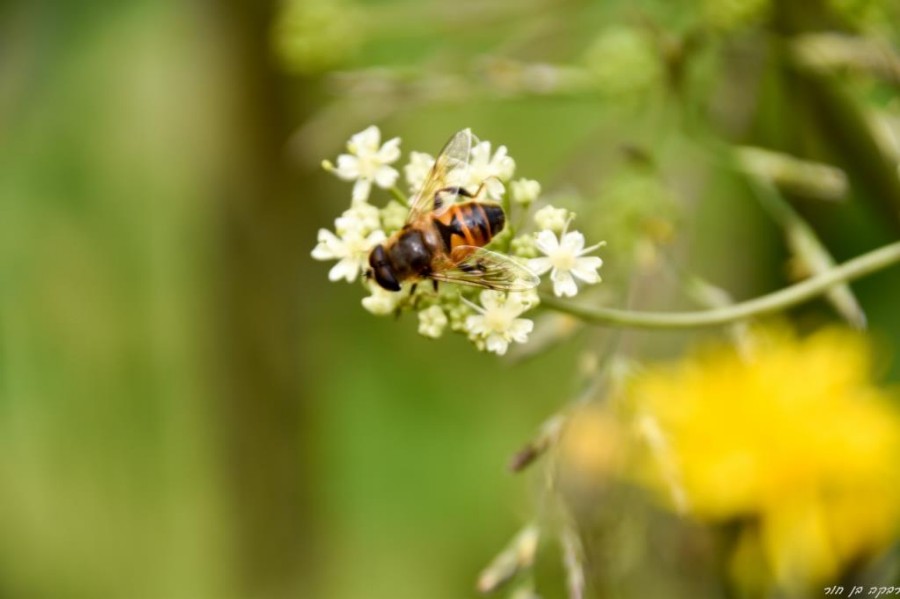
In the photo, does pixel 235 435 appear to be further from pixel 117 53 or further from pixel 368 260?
pixel 368 260


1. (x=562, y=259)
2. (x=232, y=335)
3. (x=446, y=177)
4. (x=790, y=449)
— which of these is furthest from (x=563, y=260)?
(x=232, y=335)

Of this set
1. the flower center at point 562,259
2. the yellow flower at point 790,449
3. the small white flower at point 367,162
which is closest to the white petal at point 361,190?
the small white flower at point 367,162

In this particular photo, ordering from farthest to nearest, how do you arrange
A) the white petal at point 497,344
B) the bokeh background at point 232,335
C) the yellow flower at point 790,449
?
the bokeh background at point 232,335 < the yellow flower at point 790,449 < the white petal at point 497,344

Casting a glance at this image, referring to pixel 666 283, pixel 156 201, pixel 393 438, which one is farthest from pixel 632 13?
pixel 156 201

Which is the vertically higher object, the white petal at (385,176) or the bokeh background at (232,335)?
the bokeh background at (232,335)

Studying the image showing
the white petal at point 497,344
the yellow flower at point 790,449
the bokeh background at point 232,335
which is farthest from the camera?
the bokeh background at point 232,335

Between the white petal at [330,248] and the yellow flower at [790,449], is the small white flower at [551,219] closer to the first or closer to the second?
the white petal at [330,248]

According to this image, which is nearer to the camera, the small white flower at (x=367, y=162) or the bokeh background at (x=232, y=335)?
the small white flower at (x=367, y=162)

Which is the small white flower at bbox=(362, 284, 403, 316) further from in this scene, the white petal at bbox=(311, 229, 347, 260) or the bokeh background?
the bokeh background

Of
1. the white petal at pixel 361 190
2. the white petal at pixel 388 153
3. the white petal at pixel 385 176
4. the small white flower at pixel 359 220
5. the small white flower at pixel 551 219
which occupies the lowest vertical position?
the small white flower at pixel 551 219
